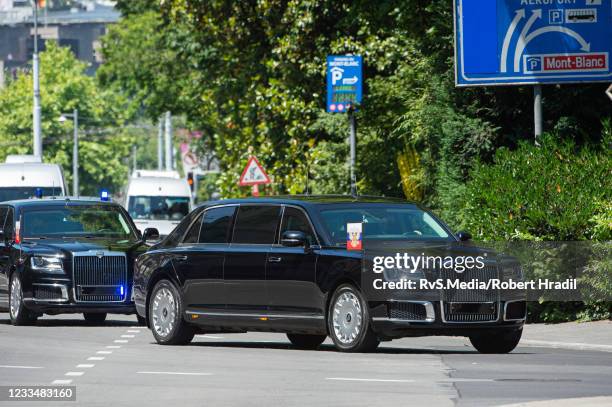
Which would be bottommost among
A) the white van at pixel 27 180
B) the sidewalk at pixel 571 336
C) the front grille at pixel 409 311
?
the sidewalk at pixel 571 336

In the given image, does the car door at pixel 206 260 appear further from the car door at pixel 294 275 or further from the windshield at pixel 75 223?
the windshield at pixel 75 223

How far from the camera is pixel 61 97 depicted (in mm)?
115812

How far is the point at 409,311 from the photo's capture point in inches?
693

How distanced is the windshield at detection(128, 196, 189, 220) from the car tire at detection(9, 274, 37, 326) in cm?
2309

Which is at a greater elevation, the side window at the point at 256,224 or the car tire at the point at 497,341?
the side window at the point at 256,224

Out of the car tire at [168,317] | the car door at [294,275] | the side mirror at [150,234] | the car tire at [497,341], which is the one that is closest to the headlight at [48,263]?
the side mirror at [150,234]

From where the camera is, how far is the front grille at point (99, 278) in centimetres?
2372

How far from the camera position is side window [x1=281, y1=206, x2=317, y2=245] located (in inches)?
732

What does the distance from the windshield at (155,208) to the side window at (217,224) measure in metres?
27.7

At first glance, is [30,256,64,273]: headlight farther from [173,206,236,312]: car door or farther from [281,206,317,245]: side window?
[281,206,317,245]: side window

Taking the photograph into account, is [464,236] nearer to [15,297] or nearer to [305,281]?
[305,281]

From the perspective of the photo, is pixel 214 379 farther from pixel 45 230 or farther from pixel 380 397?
pixel 45 230

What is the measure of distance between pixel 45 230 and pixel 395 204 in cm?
757

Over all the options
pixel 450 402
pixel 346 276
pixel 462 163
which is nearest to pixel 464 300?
pixel 346 276
